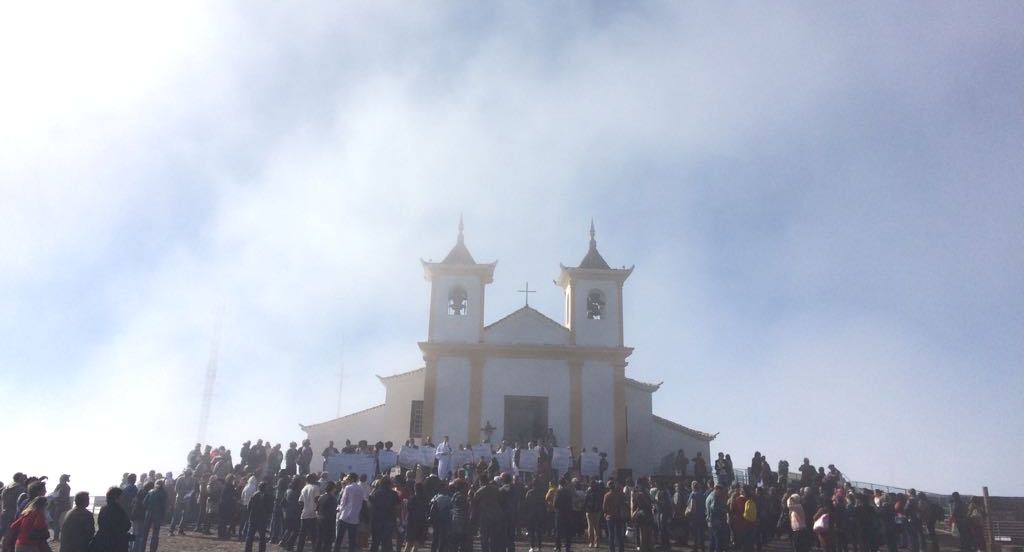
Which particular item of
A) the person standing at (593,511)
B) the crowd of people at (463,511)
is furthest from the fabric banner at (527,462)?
the person standing at (593,511)

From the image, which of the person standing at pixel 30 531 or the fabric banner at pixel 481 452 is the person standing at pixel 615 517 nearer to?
the fabric banner at pixel 481 452

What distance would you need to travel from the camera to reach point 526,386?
96.1 feet

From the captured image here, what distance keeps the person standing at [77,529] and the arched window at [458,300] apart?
2120 centimetres

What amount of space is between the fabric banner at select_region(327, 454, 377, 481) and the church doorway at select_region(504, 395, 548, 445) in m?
7.86

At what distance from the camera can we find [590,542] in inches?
715

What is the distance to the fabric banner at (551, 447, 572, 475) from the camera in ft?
76.9

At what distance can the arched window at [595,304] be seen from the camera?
30859mm

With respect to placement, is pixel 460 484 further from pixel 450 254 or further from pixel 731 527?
pixel 450 254

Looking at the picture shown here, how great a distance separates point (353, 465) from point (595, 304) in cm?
1308

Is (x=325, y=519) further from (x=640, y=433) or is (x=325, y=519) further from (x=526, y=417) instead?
(x=640, y=433)

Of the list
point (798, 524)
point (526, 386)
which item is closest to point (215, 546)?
point (798, 524)

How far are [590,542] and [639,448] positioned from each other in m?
12.8

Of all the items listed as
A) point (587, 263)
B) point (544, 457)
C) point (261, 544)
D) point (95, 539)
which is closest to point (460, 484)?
point (261, 544)

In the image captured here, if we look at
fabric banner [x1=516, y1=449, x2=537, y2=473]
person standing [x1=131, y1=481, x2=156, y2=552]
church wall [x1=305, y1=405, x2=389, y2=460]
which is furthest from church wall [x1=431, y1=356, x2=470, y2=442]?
person standing [x1=131, y1=481, x2=156, y2=552]
